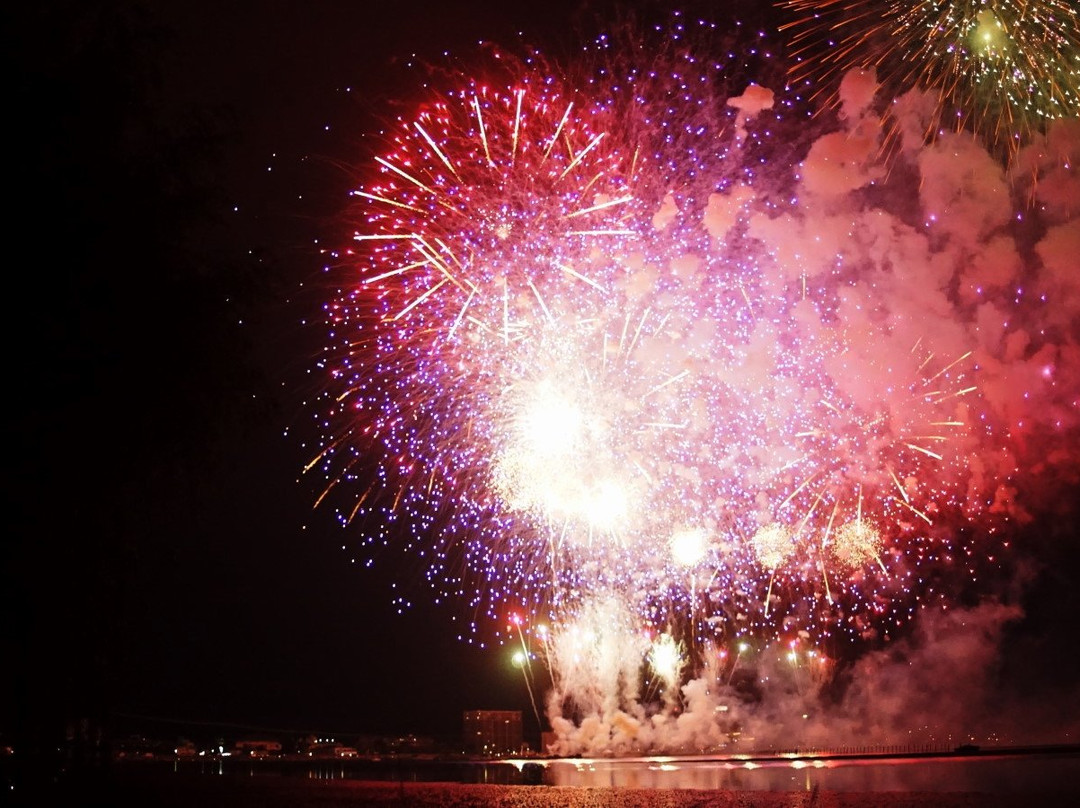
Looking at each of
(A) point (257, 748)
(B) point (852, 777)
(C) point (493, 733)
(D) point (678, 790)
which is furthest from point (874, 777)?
(A) point (257, 748)

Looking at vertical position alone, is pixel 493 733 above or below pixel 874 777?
above

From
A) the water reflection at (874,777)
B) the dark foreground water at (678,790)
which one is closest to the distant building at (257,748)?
the water reflection at (874,777)

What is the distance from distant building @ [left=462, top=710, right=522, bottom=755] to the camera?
2228 inches

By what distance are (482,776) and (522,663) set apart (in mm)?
41066

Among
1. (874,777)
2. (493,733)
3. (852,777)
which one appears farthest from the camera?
(493,733)

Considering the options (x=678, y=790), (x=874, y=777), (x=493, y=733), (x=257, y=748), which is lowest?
(x=678, y=790)

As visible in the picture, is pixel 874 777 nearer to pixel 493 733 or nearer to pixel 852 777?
pixel 852 777

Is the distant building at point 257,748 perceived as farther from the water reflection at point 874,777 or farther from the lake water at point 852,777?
the water reflection at point 874,777

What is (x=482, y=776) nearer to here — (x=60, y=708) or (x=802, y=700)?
(x=60, y=708)

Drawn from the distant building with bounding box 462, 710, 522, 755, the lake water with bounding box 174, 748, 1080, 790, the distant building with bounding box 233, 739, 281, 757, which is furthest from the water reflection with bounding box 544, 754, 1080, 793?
the distant building with bounding box 233, 739, 281, 757

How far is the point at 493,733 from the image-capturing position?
5709cm

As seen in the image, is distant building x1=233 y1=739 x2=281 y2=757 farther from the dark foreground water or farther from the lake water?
the dark foreground water

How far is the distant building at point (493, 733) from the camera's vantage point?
56594 mm

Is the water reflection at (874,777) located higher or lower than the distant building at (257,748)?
lower
